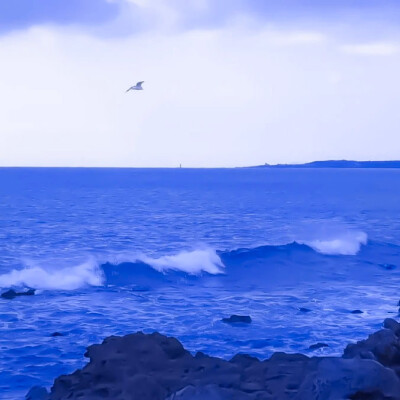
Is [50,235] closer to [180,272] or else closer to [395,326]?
[180,272]

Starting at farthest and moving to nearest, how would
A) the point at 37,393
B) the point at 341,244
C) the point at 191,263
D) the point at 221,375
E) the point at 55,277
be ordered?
the point at 341,244, the point at 191,263, the point at 55,277, the point at 37,393, the point at 221,375

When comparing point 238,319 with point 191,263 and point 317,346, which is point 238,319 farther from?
point 191,263

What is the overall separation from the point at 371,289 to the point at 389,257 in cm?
1206

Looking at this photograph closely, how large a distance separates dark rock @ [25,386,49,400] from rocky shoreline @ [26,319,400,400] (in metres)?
0.02

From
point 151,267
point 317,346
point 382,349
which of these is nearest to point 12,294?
point 151,267

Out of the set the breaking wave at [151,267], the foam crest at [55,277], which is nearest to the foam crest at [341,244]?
the breaking wave at [151,267]

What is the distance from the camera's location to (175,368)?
36.6 feet

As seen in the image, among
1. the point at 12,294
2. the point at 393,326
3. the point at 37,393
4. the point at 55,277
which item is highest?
the point at 393,326

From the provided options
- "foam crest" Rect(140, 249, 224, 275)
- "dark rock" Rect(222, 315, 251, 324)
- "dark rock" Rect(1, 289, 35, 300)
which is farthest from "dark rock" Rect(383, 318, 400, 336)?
"foam crest" Rect(140, 249, 224, 275)

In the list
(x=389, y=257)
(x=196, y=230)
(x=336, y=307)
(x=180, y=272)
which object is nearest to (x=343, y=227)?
(x=196, y=230)

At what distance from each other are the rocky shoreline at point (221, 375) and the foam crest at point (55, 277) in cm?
1282

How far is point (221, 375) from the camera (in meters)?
10.8

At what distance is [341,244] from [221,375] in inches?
1152

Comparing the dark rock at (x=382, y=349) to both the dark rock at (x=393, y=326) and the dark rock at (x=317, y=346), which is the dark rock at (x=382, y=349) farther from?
the dark rock at (x=317, y=346)
